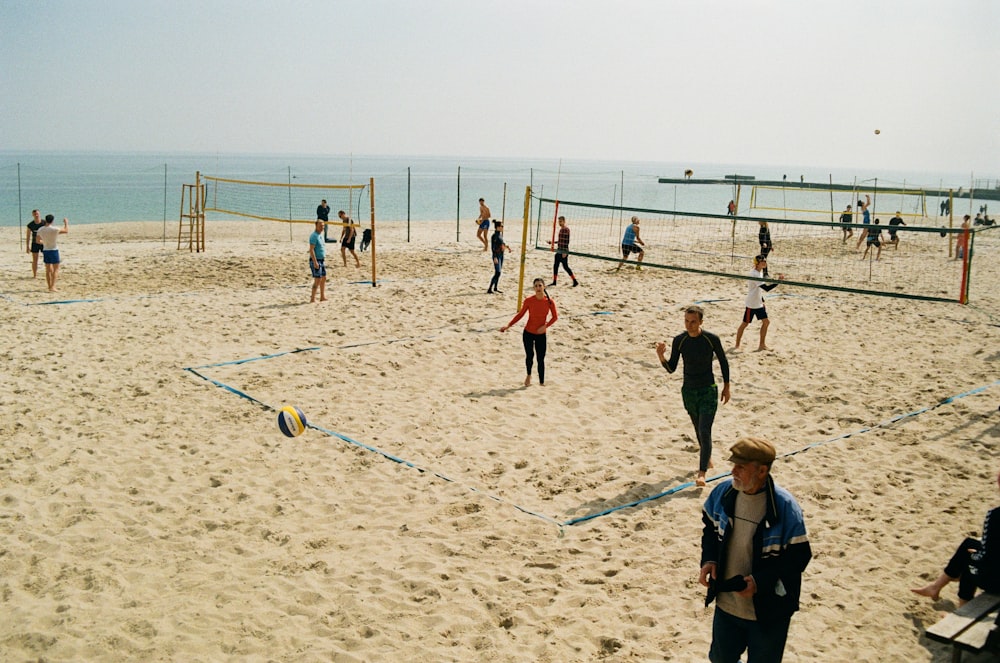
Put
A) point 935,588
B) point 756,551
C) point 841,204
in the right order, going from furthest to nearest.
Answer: point 841,204, point 935,588, point 756,551

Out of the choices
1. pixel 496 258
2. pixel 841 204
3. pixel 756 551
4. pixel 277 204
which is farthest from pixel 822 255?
pixel 841 204

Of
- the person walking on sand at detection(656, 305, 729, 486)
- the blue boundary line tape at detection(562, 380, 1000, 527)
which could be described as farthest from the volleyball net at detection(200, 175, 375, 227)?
the person walking on sand at detection(656, 305, 729, 486)

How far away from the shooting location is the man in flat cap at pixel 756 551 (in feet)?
11.4

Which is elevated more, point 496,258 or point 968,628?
point 496,258

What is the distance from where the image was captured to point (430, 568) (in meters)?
5.71

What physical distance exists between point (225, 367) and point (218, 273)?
7544mm

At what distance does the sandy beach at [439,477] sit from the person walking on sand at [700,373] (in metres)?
0.41

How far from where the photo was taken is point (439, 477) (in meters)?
7.24

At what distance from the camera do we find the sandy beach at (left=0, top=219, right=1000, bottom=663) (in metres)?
5.01

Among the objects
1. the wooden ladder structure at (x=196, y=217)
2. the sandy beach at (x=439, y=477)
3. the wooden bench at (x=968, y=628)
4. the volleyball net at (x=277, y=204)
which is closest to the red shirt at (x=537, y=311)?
the sandy beach at (x=439, y=477)

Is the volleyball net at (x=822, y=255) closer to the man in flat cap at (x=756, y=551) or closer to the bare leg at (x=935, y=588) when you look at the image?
the bare leg at (x=935, y=588)

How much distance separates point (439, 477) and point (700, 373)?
2.45 metres

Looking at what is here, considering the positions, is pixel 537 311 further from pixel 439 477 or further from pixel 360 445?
pixel 439 477

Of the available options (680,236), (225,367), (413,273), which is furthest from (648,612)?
(680,236)
